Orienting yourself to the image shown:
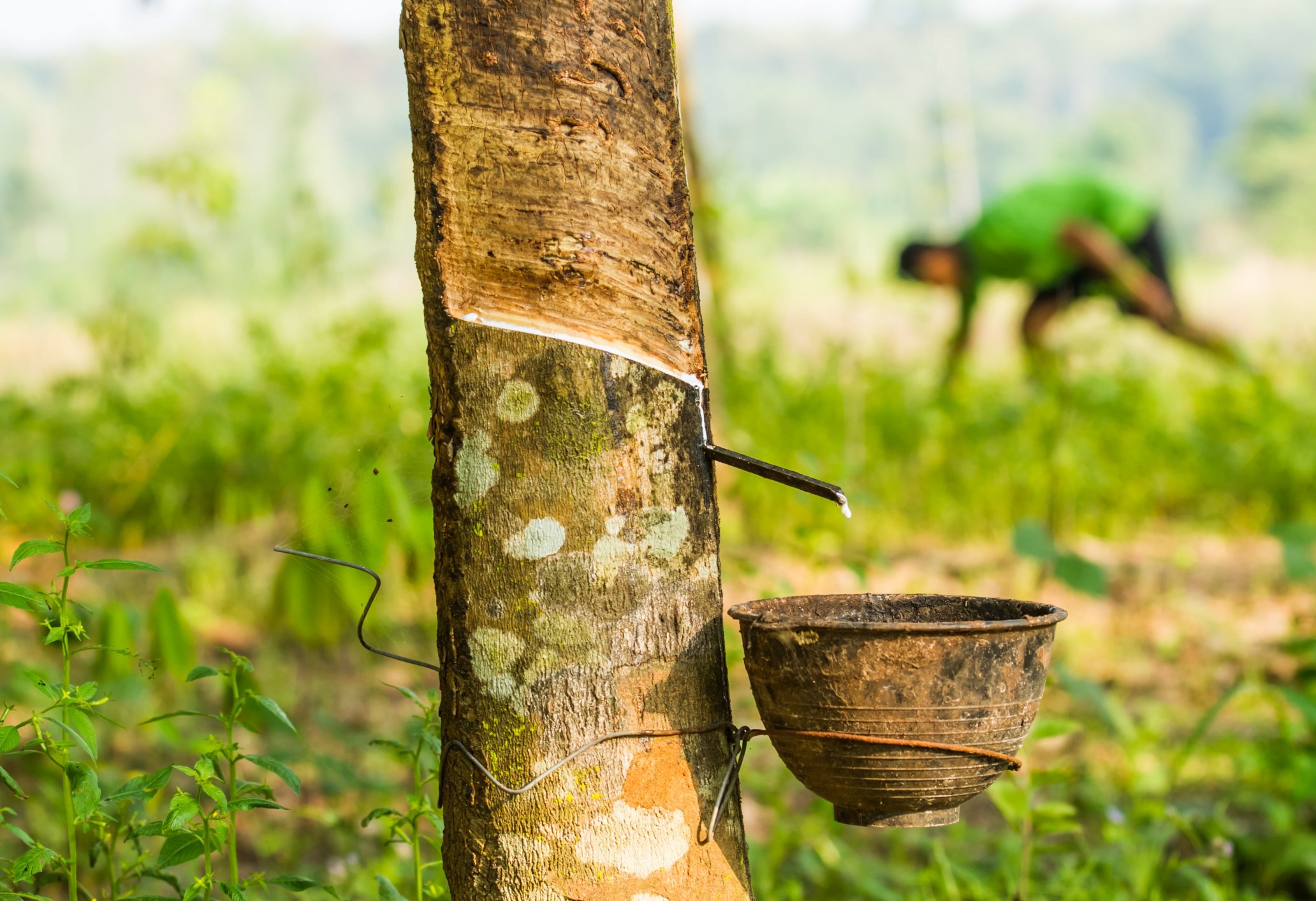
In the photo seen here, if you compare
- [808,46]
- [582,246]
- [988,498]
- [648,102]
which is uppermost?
[808,46]

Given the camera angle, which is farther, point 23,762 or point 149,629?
point 23,762

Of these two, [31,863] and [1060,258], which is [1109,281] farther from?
[31,863]

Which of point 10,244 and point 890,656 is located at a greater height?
point 10,244

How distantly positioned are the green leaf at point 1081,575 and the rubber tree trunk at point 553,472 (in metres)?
1.67

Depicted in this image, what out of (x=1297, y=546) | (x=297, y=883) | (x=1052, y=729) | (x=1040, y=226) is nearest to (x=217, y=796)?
(x=297, y=883)

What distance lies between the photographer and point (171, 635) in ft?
5.72

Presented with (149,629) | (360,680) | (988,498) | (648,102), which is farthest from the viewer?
(988,498)

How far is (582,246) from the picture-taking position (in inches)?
48.3

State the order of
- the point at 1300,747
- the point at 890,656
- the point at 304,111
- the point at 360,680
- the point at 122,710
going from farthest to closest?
1. the point at 304,111
2. the point at 360,680
3. the point at 122,710
4. the point at 1300,747
5. the point at 890,656

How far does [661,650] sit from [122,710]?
2558 mm

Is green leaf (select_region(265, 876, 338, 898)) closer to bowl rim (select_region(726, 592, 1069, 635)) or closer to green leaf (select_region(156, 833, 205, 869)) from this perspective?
green leaf (select_region(156, 833, 205, 869))

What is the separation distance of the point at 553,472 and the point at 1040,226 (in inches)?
253

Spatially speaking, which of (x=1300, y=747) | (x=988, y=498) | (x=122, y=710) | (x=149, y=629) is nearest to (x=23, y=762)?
(x=122, y=710)

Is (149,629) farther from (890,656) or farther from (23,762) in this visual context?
(890,656)
